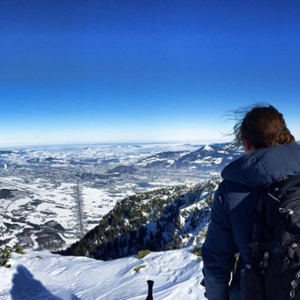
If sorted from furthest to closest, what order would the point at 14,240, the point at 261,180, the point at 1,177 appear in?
the point at 1,177
the point at 14,240
the point at 261,180

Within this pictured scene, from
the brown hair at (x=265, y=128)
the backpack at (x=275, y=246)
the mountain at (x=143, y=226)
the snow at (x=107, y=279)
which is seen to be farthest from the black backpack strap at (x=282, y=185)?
the mountain at (x=143, y=226)

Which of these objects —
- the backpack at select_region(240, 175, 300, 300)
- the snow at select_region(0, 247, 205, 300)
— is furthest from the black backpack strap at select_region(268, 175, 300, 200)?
the snow at select_region(0, 247, 205, 300)

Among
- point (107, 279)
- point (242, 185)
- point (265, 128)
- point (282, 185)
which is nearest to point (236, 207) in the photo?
point (242, 185)

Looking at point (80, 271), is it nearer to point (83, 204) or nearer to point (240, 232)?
point (240, 232)

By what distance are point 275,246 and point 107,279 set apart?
8911mm

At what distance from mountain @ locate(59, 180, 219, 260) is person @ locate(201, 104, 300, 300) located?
5844cm

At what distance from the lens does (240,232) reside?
306 cm

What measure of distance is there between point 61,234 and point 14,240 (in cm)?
1710

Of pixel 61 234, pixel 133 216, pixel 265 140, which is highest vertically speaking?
pixel 265 140

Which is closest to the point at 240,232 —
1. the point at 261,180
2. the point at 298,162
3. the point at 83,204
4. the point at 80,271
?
the point at 261,180

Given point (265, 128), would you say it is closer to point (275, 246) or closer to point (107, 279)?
point (275, 246)

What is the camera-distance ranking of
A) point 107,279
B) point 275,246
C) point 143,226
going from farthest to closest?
point 143,226 → point 107,279 → point 275,246

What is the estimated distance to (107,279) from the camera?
10547 mm

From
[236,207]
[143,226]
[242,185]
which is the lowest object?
A: [143,226]
